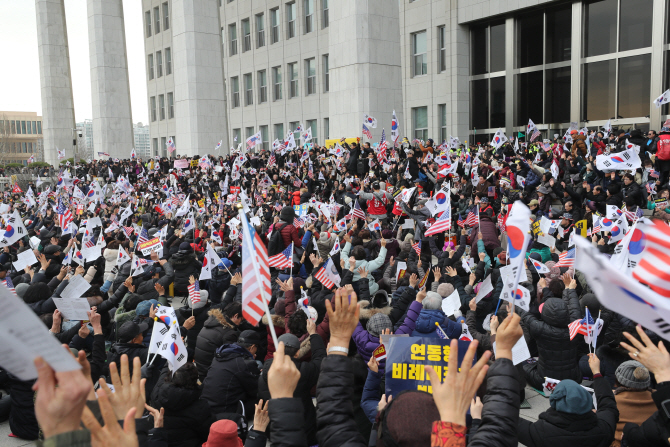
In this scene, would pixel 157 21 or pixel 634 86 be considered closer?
pixel 634 86

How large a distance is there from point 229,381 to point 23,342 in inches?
141

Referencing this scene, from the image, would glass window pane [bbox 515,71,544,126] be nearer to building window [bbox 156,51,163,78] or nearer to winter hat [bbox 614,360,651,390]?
winter hat [bbox 614,360,651,390]

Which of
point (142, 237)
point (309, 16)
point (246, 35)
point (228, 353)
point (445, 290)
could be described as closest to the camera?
point (228, 353)

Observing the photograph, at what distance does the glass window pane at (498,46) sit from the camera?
3014 cm

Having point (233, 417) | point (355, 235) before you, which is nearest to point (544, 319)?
point (233, 417)

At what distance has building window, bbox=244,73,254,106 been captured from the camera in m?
44.1

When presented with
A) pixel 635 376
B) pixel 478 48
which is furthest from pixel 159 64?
pixel 635 376

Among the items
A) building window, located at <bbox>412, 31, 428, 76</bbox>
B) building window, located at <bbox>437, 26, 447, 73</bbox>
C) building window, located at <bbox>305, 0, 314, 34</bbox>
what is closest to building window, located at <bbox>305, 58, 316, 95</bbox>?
building window, located at <bbox>305, 0, 314, 34</bbox>

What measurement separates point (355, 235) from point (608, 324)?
200 inches

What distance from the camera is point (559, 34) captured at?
28.1m

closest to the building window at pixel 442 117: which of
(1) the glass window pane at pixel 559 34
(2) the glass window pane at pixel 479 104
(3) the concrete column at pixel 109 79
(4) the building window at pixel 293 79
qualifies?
(2) the glass window pane at pixel 479 104

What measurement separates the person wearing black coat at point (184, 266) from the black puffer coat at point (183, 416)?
5728 mm

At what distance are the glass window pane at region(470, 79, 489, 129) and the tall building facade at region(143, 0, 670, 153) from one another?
0.06 meters

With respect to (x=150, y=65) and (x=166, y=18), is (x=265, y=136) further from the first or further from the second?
(x=150, y=65)
